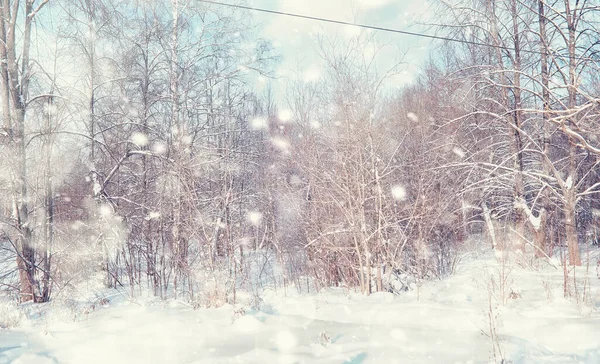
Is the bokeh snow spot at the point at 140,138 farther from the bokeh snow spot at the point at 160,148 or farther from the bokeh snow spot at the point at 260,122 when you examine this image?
the bokeh snow spot at the point at 260,122

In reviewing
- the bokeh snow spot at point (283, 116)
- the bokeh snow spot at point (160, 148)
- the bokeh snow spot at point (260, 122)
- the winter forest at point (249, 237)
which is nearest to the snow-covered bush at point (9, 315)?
the winter forest at point (249, 237)

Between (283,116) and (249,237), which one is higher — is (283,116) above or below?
above

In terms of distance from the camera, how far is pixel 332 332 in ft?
14.1

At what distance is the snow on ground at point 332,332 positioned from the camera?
3.56 m

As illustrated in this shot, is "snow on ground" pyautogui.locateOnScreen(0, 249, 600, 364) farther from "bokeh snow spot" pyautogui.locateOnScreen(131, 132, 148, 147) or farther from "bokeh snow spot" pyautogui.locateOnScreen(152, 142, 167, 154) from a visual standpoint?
"bokeh snow spot" pyautogui.locateOnScreen(131, 132, 148, 147)

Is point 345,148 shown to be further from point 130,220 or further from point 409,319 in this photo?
point 130,220

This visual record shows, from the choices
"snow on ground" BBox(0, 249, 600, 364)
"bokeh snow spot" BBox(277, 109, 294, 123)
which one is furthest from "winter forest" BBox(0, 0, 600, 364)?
"bokeh snow spot" BBox(277, 109, 294, 123)

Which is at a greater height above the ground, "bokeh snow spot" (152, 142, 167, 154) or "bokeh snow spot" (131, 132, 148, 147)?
"bokeh snow spot" (131, 132, 148, 147)

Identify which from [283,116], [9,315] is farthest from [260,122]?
[9,315]

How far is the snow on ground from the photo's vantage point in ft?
11.7

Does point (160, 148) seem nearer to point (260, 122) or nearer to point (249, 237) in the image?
point (249, 237)

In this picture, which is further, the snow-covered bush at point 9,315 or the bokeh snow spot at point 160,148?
the bokeh snow spot at point 160,148

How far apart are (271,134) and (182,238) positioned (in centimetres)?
1728

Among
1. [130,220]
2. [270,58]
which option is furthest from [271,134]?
[130,220]
